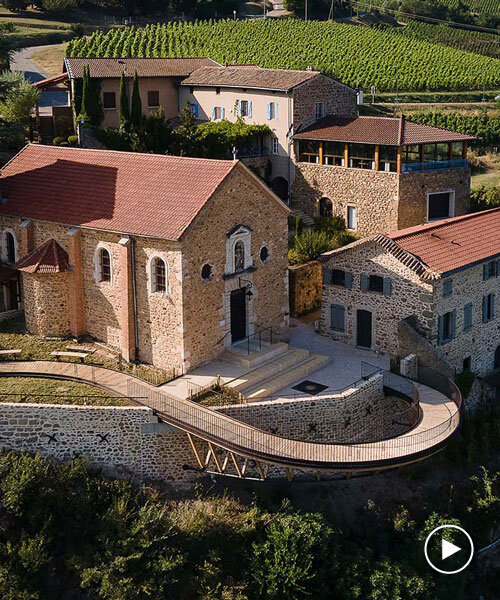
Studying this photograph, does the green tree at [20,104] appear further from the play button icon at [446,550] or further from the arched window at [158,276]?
the play button icon at [446,550]

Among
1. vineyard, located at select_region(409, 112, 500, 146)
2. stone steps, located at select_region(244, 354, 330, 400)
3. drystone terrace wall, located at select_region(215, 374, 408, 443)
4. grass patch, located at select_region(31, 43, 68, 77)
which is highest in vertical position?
grass patch, located at select_region(31, 43, 68, 77)

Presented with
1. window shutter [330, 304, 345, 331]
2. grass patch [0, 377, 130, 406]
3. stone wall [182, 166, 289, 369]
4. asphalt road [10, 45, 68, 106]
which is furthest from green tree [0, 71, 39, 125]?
grass patch [0, 377, 130, 406]

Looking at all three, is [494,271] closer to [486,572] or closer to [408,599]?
[486,572]

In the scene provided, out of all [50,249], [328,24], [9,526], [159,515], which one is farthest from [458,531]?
[328,24]

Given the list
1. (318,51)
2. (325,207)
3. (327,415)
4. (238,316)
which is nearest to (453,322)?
(327,415)

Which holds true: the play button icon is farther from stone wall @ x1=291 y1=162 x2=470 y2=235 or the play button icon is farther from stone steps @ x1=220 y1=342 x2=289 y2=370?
stone wall @ x1=291 y1=162 x2=470 y2=235

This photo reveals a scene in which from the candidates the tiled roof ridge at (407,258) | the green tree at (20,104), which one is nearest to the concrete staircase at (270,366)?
the tiled roof ridge at (407,258)

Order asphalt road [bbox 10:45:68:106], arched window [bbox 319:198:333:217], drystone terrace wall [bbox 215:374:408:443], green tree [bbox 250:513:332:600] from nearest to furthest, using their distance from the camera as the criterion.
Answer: green tree [bbox 250:513:332:600], drystone terrace wall [bbox 215:374:408:443], arched window [bbox 319:198:333:217], asphalt road [bbox 10:45:68:106]
